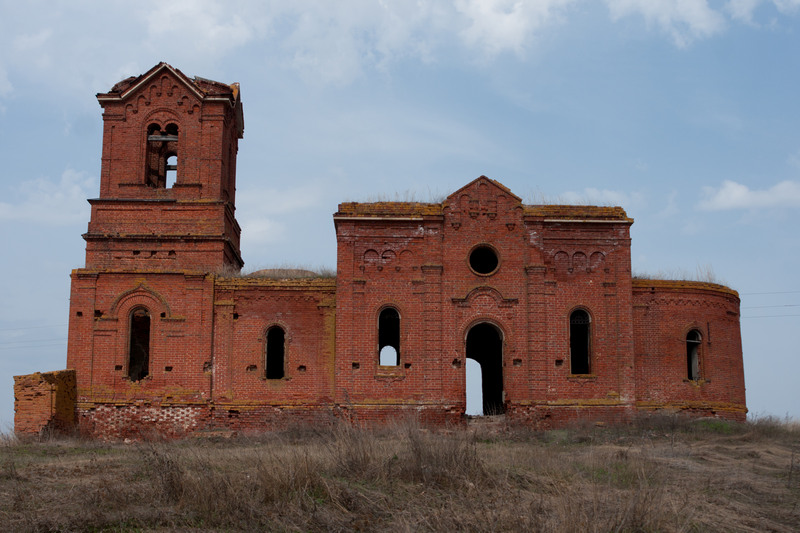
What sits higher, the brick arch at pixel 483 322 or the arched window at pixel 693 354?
the brick arch at pixel 483 322

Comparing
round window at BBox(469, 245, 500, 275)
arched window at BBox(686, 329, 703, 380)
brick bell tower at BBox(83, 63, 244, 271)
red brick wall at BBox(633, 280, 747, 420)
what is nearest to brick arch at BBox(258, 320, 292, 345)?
brick bell tower at BBox(83, 63, 244, 271)

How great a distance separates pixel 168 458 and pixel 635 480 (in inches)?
285

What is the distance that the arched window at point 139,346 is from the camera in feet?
82.1

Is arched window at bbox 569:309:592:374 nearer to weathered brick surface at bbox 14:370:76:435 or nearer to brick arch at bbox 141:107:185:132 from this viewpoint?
brick arch at bbox 141:107:185:132

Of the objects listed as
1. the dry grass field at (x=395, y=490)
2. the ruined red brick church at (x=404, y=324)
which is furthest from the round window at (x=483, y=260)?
the dry grass field at (x=395, y=490)

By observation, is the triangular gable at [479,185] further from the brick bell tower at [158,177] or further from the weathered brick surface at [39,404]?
the weathered brick surface at [39,404]

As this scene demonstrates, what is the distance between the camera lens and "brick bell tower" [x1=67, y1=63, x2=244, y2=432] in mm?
23281

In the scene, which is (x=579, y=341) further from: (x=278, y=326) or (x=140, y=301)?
(x=140, y=301)

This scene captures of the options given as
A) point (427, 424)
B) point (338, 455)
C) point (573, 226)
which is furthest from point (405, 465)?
point (573, 226)

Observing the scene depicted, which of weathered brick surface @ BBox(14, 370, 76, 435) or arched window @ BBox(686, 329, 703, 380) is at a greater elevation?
arched window @ BBox(686, 329, 703, 380)

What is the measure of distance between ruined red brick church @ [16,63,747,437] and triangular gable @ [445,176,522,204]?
0.04 m

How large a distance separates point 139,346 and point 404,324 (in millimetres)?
8459

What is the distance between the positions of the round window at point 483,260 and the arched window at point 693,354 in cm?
611

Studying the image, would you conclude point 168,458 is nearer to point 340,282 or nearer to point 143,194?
point 340,282
